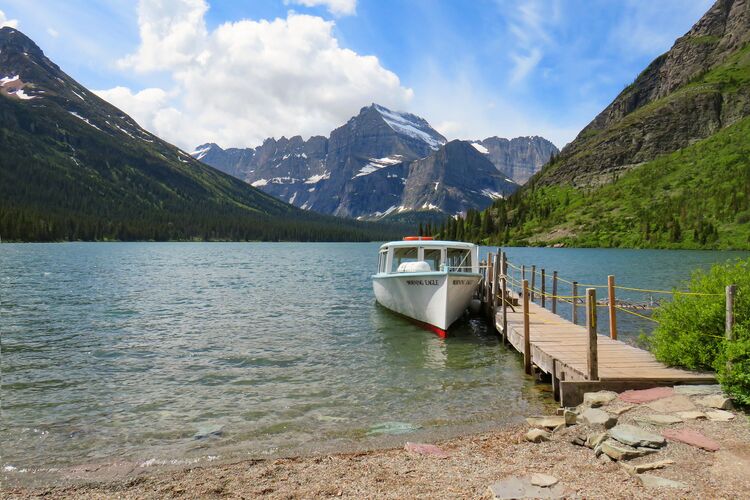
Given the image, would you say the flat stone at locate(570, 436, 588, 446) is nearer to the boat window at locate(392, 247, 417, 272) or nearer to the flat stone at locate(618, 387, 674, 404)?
the flat stone at locate(618, 387, 674, 404)

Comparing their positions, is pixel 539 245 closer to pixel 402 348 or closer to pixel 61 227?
pixel 402 348

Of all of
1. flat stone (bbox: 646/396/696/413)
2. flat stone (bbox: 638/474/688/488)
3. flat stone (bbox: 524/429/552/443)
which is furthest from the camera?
flat stone (bbox: 646/396/696/413)

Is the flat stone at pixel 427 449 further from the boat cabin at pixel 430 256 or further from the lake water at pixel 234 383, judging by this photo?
the boat cabin at pixel 430 256

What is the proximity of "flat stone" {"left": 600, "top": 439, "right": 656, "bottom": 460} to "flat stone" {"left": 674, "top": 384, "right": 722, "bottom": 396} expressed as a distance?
3.79m

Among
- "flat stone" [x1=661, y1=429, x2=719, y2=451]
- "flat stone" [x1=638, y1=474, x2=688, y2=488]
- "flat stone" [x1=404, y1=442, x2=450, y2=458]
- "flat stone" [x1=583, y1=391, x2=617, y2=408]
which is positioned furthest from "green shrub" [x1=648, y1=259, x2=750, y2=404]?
"flat stone" [x1=404, y1=442, x2=450, y2=458]

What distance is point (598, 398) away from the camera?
1194 centimetres

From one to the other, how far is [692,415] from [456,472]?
17.8 ft

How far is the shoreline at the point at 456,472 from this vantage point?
7.77m

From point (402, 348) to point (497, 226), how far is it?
568 ft

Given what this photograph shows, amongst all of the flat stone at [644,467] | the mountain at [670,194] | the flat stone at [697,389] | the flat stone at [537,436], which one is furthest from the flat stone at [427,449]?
Answer: the mountain at [670,194]

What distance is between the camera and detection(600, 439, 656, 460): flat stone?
8.62m

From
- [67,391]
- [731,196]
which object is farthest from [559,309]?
[731,196]

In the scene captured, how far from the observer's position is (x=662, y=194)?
153250 mm

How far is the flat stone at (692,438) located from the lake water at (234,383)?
4201 millimetres
